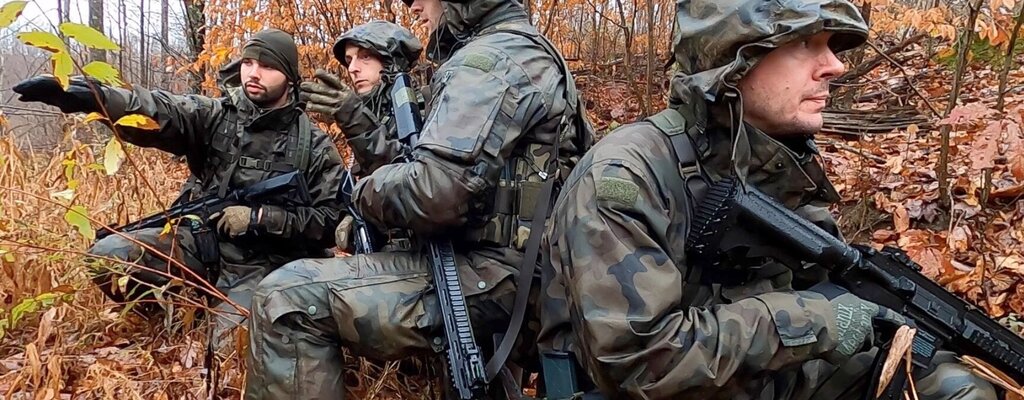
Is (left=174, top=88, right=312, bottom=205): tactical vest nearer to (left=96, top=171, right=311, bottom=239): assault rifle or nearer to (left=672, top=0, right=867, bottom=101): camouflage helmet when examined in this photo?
(left=96, top=171, right=311, bottom=239): assault rifle

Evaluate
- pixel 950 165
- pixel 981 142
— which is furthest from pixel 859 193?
pixel 981 142

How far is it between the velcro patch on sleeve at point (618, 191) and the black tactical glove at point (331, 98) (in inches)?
61.9

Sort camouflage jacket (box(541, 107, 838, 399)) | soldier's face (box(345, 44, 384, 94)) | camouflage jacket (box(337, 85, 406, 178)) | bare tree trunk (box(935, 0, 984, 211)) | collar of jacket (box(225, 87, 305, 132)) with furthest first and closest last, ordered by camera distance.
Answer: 1. collar of jacket (box(225, 87, 305, 132))
2. bare tree trunk (box(935, 0, 984, 211))
3. soldier's face (box(345, 44, 384, 94))
4. camouflage jacket (box(337, 85, 406, 178))
5. camouflage jacket (box(541, 107, 838, 399))

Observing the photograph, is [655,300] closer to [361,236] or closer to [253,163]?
[361,236]

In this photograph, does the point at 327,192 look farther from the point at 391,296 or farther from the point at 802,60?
the point at 802,60

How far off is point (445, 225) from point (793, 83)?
1.21 meters

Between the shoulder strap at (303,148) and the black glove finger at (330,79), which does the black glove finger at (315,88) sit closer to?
the black glove finger at (330,79)

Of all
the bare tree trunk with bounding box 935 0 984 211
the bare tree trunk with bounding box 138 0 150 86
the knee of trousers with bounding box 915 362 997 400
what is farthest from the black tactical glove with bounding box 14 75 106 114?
the bare tree trunk with bounding box 138 0 150 86

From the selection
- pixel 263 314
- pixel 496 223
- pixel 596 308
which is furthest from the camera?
pixel 496 223

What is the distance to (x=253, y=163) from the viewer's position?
4465 mm

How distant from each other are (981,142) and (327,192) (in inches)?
129

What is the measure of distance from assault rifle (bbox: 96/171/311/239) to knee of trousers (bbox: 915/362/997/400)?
10.5 feet

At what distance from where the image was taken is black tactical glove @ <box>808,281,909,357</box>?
2117 millimetres

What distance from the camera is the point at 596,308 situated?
6.62 feet
